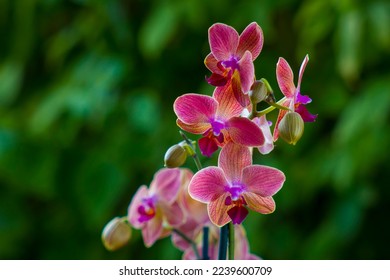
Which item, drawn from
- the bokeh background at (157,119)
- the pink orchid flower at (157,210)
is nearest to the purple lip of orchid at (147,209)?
the pink orchid flower at (157,210)

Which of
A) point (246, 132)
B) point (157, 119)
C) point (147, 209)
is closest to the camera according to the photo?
point (246, 132)

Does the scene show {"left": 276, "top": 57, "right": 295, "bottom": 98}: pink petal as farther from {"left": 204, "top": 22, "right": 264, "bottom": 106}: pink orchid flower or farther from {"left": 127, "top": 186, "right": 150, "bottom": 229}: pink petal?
{"left": 127, "top": 186, "right": 150, "bottom": 229}: pink petal

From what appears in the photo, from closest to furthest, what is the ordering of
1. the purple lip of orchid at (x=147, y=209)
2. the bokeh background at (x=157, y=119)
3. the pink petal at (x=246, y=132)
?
the pink petal at (x=246, y=132) < the purple lip of orchid at (x=147, y=209) < the bokeh background at (x=157, y=119)

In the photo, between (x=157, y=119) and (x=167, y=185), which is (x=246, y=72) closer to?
(x=167, y=185)

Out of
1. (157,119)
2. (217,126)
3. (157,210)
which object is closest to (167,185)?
(157,210)

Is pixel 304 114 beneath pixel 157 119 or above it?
beneath

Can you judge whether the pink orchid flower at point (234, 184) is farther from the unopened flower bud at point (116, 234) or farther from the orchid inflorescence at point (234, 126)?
→ the unopened flower bud at point (116, 234)
